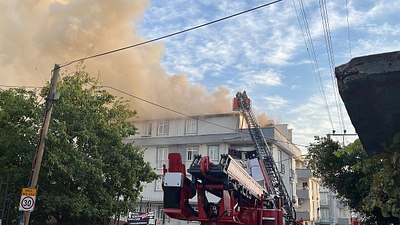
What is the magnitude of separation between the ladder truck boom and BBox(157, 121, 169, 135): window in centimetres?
884

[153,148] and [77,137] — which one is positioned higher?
[153,148]

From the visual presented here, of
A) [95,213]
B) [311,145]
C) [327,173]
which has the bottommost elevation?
[95,213]

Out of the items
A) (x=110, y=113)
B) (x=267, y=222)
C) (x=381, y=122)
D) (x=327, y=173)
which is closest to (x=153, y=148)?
(x=110, y=113)

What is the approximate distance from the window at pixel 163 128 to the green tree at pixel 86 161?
1757 centimetres

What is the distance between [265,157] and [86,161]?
14.2m

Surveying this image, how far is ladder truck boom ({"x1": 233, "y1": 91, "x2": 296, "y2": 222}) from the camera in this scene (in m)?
24.5

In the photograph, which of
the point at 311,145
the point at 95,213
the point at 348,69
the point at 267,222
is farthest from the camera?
the point at 311,145

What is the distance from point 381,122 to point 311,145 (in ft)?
61.2

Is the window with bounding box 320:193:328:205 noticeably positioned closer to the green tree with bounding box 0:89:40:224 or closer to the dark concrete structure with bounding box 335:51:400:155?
the green tree with bounding box 0:89:40:224

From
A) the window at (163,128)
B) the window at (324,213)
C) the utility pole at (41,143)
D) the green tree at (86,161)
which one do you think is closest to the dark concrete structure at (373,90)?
the utility pole at (41,143)

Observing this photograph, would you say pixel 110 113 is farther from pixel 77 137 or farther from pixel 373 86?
pixel 373 86

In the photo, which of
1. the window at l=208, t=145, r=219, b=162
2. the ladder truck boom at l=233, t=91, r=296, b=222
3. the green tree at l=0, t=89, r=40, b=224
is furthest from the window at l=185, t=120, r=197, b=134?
the green tree at l=0, t=89, r=40, b=224

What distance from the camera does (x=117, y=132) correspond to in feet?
63.8

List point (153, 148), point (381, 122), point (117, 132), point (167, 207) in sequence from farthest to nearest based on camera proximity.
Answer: point (153, 148), point (117, 132), point (167, 207), point (381, 122)
